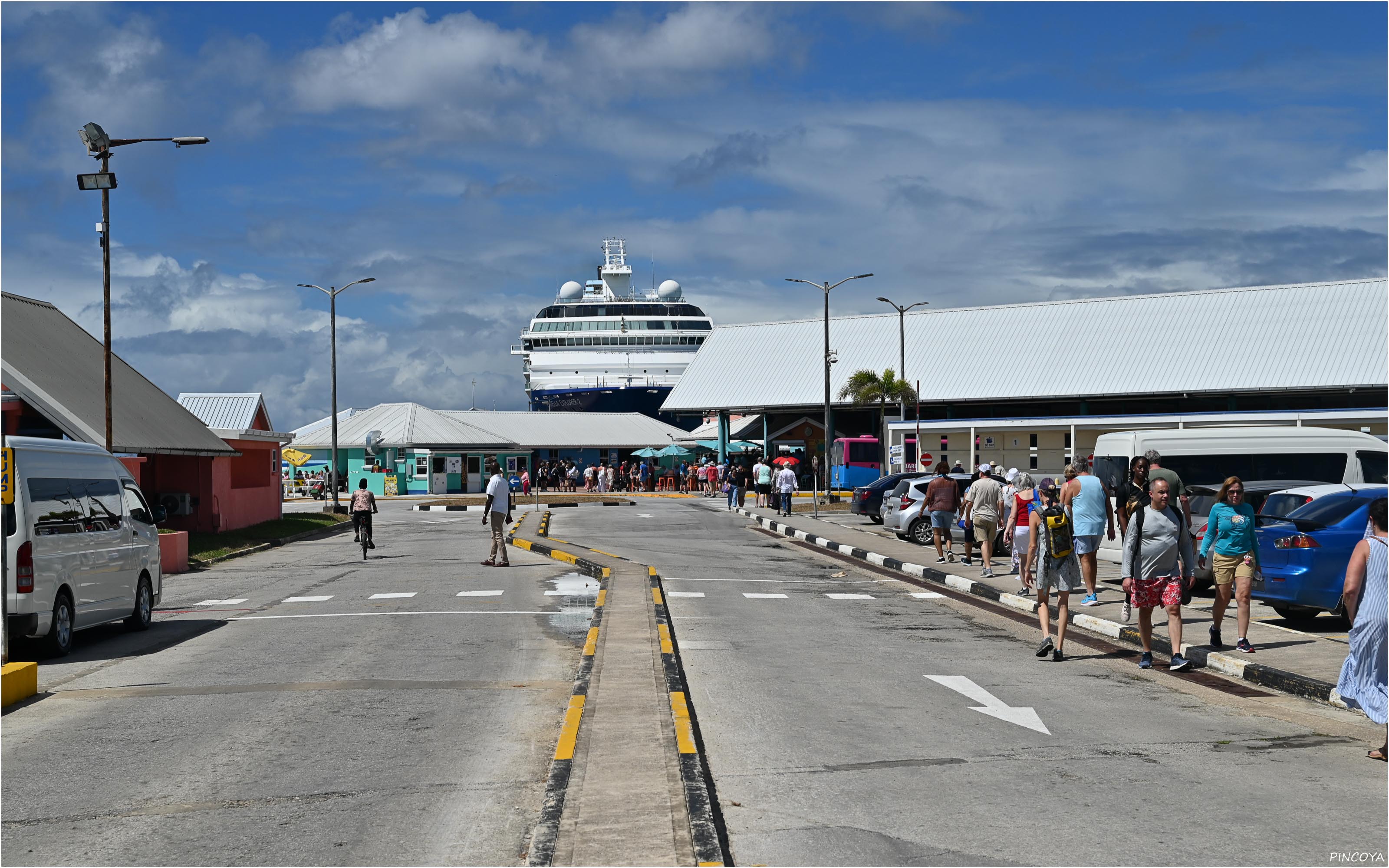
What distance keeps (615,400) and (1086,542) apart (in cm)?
8136

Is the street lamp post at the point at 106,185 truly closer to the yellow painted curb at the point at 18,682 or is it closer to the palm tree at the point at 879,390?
the yellow painted curb at the point at 18,682

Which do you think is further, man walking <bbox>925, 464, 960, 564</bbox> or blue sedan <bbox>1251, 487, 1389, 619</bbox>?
man walking <bbox>925, 464, 960, 564</bbox>

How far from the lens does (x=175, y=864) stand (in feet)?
18.3

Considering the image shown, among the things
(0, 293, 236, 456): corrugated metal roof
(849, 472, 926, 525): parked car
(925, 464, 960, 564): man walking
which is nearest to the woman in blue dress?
(925, 464, 960, 564): man walking

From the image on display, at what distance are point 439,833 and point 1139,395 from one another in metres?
53.6

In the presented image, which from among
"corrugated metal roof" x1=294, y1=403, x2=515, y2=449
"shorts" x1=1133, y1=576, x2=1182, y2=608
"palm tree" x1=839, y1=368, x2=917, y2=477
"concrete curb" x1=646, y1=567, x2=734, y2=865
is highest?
"palm tree" x1=839, y1=368, x2=917, y2=477

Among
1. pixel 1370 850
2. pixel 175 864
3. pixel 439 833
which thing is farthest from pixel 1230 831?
pixel 175 864

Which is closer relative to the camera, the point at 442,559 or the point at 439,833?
the point at 439,833

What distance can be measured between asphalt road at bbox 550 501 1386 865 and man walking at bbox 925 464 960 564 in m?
6.63

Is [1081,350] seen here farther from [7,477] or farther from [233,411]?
[7,477]

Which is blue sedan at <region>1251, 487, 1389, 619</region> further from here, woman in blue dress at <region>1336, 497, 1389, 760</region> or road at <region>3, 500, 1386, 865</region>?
woman in blue dress at <region>1336, 497, 1389, 760</region>

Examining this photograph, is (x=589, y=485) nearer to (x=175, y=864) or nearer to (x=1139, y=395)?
(x=1139, y=395)

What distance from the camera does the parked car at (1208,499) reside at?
53.2ft

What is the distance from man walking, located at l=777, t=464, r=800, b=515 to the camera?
35.9 metres
